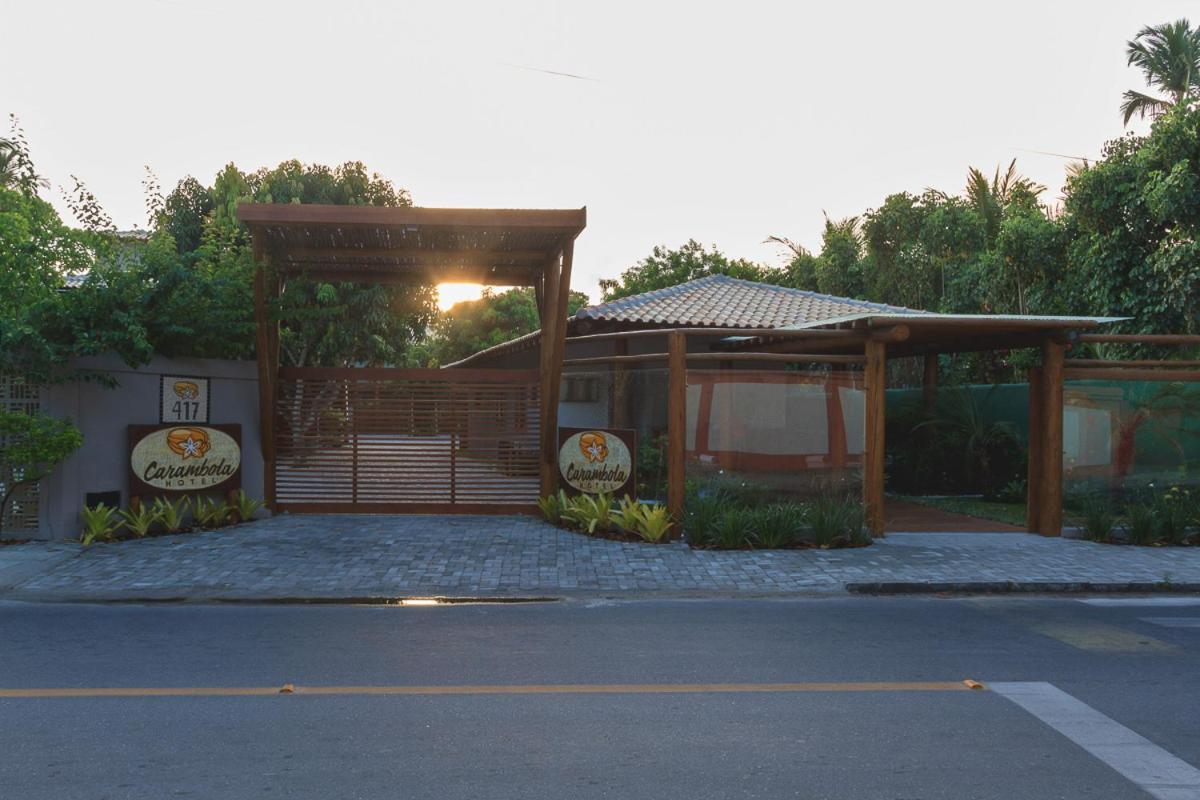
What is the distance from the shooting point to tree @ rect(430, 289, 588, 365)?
48125 mm

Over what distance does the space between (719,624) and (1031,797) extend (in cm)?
355

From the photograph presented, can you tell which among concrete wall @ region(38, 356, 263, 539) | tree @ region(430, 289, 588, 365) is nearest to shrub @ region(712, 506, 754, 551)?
concrete wall @ region(38, 356, 263, 539)

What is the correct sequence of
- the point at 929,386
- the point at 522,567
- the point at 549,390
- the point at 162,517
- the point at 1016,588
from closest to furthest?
1. the point at 1016,588
2. the point at 522,567
3. the point at 162,517
4. the point at 549,390
5. the point at 929,386

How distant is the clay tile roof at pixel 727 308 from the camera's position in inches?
668

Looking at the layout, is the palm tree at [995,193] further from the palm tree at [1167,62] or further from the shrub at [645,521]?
the shrub at [645,521]

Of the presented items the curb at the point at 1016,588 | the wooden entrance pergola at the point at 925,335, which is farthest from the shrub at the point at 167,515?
the curb at the point at 1016,588

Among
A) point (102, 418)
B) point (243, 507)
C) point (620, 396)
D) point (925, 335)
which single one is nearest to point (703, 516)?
point (620, 396)

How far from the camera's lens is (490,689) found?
18.7 feet

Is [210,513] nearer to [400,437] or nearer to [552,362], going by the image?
[400,437]

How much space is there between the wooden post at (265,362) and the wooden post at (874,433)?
7617 millimetres

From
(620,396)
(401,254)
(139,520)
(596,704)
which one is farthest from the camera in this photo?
(401,254)

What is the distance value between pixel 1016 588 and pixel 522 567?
189 inches

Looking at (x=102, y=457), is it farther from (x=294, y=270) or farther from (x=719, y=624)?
(x=719, y=624)

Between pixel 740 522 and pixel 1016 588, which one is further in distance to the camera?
pixel 740 522
